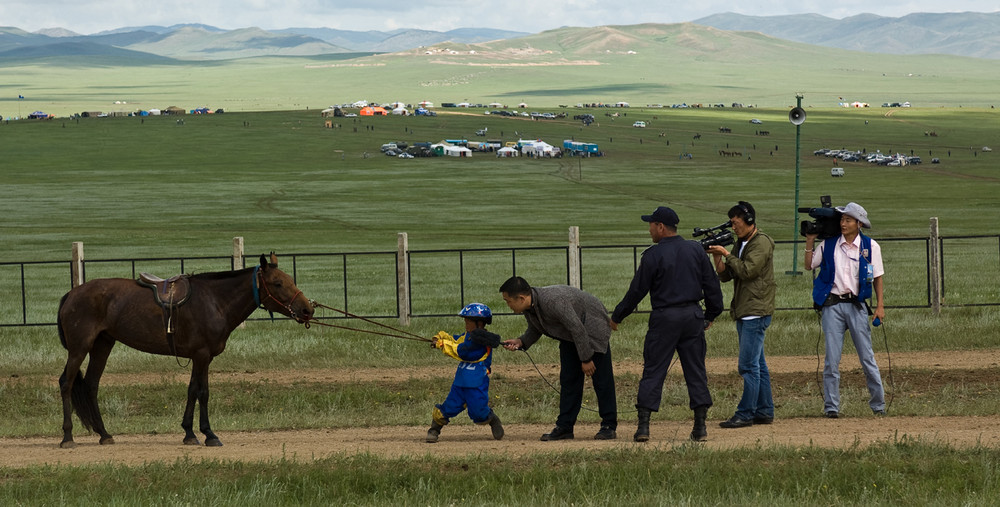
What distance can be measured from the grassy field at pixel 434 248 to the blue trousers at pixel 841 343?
2.39ft

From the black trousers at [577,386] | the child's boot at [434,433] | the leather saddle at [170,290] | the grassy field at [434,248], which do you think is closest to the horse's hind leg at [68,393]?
the leather saddle at [170,290]

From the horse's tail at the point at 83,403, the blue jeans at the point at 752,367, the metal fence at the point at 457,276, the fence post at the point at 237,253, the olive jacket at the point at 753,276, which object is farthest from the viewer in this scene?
the metal fence at the point at 457,276

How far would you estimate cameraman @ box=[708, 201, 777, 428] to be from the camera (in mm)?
11578

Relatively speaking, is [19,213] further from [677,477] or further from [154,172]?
[677,477]

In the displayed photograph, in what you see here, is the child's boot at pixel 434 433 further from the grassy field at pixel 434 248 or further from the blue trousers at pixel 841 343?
the blue trousers at pixel 841 343

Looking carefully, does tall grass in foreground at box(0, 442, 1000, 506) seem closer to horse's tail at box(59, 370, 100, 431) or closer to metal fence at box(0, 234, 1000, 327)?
horse's tail at box(59, 370, 100, 431)

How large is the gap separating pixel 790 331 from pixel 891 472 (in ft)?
36.0

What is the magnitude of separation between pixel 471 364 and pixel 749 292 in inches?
116

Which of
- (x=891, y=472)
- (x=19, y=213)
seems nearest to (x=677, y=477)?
(x=891, y=472)

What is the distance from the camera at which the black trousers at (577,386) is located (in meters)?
11.3

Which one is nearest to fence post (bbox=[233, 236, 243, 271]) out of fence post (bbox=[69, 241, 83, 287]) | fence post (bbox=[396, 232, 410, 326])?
fence post (bbox=[69, 241, 83, 287])

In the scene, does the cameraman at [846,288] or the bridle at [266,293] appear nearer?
the bridle at [266,293]

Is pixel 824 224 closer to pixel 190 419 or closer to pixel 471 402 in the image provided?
pixel 471 402

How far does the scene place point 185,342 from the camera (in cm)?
1172
